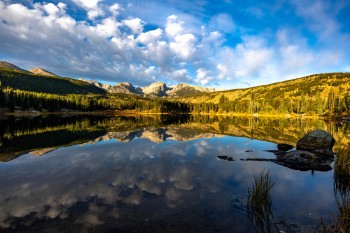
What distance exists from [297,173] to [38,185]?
78.3 feet

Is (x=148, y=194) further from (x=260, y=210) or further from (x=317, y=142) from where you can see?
Result: (x=317, y=142)

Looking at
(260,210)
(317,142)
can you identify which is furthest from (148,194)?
(317,142)

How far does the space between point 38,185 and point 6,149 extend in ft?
63.4

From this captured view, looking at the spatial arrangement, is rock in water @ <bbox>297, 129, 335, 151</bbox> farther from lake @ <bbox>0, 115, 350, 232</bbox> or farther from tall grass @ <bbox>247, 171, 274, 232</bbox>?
tall grass @ <bbox>247, 171, 274, 232</bbox>

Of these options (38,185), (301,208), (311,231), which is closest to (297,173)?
(301,208)

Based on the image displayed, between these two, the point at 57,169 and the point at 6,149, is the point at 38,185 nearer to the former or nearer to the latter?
the point at 57,169

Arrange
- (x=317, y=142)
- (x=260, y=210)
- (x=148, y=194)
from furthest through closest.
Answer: (x=317, y=142)
(x=148, y=194)
(x=260, y=210)

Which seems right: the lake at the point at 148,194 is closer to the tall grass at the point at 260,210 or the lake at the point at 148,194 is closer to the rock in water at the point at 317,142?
the tall grass at the point at 260,210

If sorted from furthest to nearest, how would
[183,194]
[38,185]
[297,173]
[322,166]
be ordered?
1. [322,166]
2. [297,173]
3. [38,185]
4. [183,194]

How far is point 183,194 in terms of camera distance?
17.6m

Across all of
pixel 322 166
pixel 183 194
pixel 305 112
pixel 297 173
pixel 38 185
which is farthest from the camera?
pixel 305 112

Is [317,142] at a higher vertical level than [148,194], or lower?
higher

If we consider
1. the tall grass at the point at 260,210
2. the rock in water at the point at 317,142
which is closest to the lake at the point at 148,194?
the tall grass at the point at 260,210

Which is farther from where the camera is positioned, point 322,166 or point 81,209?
point 322,166
